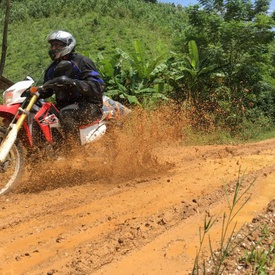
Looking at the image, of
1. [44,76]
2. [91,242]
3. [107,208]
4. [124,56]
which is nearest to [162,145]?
[44,76]

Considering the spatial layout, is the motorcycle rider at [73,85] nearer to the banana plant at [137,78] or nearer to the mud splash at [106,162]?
the mud splash at [106,162]

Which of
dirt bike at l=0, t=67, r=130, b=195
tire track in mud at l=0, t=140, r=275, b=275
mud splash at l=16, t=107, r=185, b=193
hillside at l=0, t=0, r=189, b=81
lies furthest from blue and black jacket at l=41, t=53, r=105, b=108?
hillside at l=0, t=0, r=189, b=81

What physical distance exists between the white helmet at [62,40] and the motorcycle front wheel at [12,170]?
4.00ft

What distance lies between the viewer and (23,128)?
4.38 meters

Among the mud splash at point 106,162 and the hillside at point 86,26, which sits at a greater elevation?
the hillside at point 86,26

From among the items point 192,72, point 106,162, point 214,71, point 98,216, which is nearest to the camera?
point 98,216

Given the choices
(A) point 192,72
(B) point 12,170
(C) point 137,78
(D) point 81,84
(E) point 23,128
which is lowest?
(B) point 12,170

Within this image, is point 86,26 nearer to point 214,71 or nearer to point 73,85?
point 214,71

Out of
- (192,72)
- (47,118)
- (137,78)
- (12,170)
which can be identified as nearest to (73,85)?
(47,118)

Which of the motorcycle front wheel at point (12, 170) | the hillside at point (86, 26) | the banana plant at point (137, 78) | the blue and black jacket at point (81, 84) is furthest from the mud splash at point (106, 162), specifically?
the hillside at point (86, 26)

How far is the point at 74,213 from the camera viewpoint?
3.70 metres

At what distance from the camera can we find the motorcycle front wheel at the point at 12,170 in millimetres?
4191

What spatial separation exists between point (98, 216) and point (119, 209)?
0.26m

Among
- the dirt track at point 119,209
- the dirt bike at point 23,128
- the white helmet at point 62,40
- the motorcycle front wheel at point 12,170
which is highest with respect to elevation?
the white helmet at point 62,40
